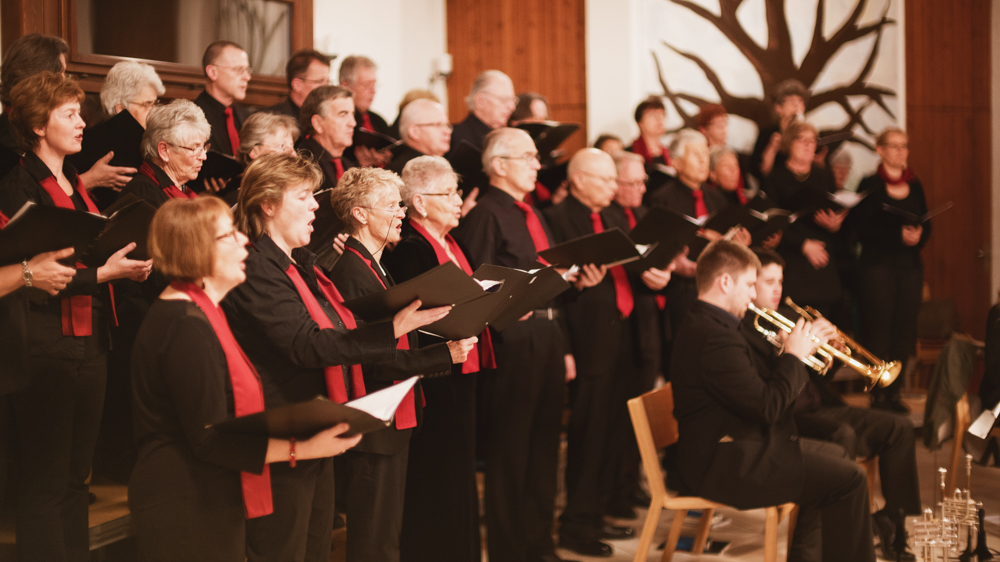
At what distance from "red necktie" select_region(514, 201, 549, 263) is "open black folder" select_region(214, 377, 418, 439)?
65.8 inches

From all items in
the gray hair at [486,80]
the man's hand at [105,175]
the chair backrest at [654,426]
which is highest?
the gray hair at [486,80]

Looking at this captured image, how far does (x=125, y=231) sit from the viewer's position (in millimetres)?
2311

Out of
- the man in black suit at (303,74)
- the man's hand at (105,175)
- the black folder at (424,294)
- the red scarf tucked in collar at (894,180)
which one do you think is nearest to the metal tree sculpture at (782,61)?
the red scarf tucked in collar at (894,180)

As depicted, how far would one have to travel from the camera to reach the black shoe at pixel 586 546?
351 cm

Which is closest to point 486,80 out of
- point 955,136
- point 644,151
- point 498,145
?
point 498,145

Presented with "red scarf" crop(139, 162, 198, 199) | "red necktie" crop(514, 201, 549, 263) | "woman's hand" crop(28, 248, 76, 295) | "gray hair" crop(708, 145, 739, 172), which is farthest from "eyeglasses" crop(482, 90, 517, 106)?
"woman's hand" crop(28, 248, 76, 295)

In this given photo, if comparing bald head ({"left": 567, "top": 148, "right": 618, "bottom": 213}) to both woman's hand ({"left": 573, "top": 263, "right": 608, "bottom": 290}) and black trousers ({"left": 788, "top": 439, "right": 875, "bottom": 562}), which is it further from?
black trousers ({"left": 788, "top": 439, "right": 875, "bottom": 562})

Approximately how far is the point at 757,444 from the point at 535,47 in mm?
4458

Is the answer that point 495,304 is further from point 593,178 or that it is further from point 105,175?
point 593,178

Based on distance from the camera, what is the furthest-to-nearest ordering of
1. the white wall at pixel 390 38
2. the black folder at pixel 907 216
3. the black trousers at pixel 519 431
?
1. the white wall at pixel 390 38
2. the black folder at pixel 907 216
3. the black trousers at pixel 519 431

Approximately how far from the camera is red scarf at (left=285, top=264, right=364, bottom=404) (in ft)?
6.86

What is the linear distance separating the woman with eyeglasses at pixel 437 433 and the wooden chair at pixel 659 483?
59 cm

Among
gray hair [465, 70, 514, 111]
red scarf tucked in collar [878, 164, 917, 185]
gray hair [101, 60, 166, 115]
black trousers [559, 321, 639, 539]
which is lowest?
black trousers [559, 321, 639, 539]

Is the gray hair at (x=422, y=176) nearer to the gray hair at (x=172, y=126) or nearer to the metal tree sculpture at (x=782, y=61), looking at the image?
the gray hair at (x=172, y=126)
